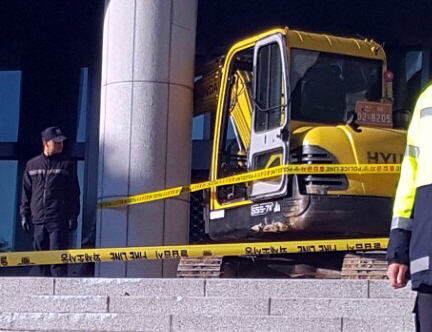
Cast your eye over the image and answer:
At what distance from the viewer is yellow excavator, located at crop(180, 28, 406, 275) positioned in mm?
9867

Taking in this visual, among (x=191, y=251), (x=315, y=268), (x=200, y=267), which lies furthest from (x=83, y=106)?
(x=315, y=268)

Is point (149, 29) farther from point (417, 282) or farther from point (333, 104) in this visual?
point (417, 282)

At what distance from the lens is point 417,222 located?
4219mm

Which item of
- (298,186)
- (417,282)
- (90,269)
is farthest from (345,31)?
(417,282)

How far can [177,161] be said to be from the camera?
492 inches

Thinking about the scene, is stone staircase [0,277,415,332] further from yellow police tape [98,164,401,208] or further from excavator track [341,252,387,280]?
yellow police tape [98,164,401,208]

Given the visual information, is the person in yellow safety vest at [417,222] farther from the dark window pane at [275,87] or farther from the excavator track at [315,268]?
the dark window pane at [275,87]

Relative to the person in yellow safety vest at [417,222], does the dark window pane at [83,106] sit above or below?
above

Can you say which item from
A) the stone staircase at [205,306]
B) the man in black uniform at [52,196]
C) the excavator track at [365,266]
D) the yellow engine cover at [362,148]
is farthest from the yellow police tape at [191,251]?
the stone staircase at [205,306]

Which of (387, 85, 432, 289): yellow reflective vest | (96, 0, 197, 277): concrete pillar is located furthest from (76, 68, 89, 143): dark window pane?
(387, 85, 432, 289): yellow reflective vest

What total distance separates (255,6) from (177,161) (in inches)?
293

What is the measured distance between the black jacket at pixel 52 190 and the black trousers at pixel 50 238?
0.07 meters

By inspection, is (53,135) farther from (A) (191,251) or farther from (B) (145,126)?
(A) (191,251)

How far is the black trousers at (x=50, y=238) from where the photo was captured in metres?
11.1
